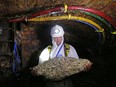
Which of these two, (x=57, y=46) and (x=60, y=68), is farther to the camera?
(x=57, y=46)

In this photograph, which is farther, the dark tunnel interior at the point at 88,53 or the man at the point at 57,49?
the dark tunnel interior at the point at 88,53

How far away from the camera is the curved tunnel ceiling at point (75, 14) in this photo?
15.2ft

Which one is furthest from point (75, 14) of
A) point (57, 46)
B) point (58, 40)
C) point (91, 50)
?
point (91, 50)

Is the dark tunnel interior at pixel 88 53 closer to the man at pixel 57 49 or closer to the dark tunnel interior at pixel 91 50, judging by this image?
the dark tunnel interior at pixel 91 50

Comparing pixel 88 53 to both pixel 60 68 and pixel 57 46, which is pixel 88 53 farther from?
pixel 60 68

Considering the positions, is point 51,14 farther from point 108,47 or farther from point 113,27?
point 108,47

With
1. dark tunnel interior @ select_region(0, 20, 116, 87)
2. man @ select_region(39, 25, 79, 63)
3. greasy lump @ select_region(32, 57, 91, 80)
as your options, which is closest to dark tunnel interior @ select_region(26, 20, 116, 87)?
dark tunnel interior @ select_region(0, 20, 116, 87)

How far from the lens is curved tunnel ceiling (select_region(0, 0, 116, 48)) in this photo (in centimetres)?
462

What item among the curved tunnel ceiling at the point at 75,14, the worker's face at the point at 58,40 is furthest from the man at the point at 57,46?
the curved tunnel ceiling at the point at 75,14

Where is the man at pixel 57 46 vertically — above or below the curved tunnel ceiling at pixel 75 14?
below

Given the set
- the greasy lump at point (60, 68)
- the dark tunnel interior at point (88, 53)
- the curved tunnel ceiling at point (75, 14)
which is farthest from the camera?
the dark tunnel interior at point (88, 53)

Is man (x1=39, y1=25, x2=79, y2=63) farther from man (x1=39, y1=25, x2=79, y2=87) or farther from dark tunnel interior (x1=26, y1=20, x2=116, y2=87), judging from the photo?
dark tunnel interior (x1=26, y1=20, x2=116, y2=87)

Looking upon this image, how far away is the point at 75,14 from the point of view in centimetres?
498

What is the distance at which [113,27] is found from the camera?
5.05m
